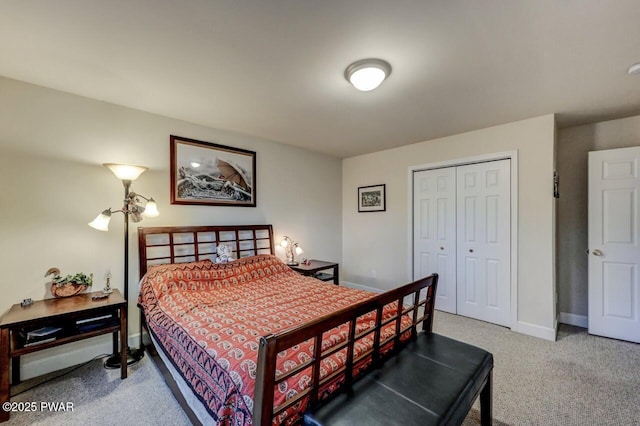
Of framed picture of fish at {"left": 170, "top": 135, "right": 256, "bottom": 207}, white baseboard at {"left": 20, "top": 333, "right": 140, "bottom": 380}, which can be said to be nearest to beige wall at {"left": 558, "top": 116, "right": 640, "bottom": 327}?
framed picture of fish at {"left": 170, "top": 135, "right": 256, "bottom": 207}

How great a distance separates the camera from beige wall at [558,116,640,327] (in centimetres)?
324

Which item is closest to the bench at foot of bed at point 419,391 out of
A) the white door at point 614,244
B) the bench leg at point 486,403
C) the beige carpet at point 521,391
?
the bench leg at point 486,403

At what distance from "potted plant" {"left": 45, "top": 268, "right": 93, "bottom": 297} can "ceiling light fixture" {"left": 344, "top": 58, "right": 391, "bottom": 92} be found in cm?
284

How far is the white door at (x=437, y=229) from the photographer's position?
3.72 meters

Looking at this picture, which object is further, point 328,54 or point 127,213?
point 127,213

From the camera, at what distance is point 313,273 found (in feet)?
12.3

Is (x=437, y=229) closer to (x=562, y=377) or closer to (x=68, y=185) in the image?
(x=562, y=377)

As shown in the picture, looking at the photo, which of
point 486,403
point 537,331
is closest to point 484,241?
point 537,331

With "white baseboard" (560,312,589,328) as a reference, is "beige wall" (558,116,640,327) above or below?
above

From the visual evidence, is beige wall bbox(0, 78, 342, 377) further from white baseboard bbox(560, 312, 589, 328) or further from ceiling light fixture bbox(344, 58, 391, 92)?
white baseboard bbox(560, 312, 589, 328)

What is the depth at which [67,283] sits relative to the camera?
2.29 metres

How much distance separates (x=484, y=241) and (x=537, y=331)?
1088 millimetres

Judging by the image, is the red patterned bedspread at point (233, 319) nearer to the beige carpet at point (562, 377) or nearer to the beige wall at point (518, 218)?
the beige carpet at point (562, 377)

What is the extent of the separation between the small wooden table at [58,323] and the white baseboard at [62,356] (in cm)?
7
